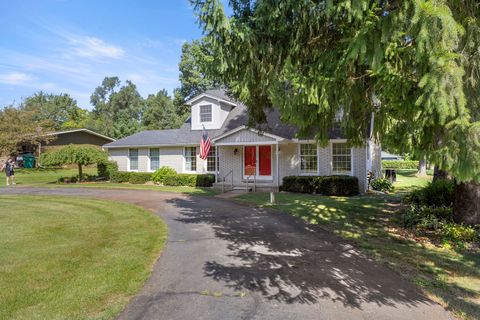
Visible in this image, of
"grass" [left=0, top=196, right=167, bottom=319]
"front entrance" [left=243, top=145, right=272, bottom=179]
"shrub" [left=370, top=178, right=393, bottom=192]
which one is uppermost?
"front entrance" [left=243, top=145, right=272, bottom=179]

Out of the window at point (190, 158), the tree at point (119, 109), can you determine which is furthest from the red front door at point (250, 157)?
the tree at point (119, 109)

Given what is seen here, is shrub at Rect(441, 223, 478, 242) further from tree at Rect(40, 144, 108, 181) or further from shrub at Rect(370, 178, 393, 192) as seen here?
tree at Rect(40, 144, 108, 181)

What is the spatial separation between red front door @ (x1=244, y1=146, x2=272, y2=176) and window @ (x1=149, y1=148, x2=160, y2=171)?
23.4ft

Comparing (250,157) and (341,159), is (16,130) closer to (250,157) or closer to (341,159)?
(250,157)

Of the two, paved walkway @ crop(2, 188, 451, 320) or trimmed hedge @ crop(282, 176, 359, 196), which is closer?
paved walkway @ crop(2, 188, 451, 320)

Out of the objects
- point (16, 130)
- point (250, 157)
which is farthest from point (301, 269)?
point (16, 130)

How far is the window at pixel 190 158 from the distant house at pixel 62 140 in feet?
71.8

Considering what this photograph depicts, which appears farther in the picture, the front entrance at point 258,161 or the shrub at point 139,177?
the shrub at point 139,177

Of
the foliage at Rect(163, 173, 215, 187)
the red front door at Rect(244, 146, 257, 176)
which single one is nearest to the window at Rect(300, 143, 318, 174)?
the red front door at Rect(244, 146, 257, 176)

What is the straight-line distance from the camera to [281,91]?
634 centimetres

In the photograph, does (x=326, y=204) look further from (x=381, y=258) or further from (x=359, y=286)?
(x=359, y=286)

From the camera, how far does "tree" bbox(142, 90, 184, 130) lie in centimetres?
5550

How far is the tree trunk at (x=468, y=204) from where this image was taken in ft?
26.5

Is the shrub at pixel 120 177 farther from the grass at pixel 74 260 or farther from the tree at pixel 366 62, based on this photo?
the tree at pixel 366 62
